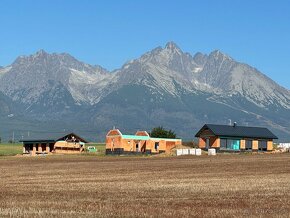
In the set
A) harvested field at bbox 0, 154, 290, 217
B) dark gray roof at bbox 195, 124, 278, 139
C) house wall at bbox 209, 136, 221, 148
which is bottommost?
harvested field at bbox 0, 154, 290, 217

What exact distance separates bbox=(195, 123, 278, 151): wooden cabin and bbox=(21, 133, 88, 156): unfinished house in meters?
36.8

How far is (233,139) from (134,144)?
20642 millimetres

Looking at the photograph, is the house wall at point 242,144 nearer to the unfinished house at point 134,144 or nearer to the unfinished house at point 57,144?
the unfinished house at point 134,144

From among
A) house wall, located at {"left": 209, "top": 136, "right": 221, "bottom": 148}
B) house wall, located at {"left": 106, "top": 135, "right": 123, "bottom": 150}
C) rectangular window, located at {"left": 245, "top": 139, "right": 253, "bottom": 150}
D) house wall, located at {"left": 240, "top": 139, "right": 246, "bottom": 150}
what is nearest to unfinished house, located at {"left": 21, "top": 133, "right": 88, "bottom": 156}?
house wall, located at {"left": 106, "top": 135, "right": 123, "bottom": 150}

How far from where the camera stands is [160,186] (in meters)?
40.0

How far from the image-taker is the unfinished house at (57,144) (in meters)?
164

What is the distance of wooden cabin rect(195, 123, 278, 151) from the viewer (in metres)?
138

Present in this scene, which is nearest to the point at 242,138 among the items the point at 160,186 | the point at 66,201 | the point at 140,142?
the point at 140,142

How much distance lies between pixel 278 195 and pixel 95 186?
12052 mm

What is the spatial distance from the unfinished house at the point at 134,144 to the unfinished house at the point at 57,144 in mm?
21589

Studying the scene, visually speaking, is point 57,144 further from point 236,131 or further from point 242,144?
point 242,144

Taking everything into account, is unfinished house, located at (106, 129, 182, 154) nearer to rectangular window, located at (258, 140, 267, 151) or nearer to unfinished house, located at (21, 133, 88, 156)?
rectangular window, located at (258, 140, 267, 151)

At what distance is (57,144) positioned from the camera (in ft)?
540

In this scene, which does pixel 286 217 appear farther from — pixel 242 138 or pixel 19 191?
pixel 242 138
